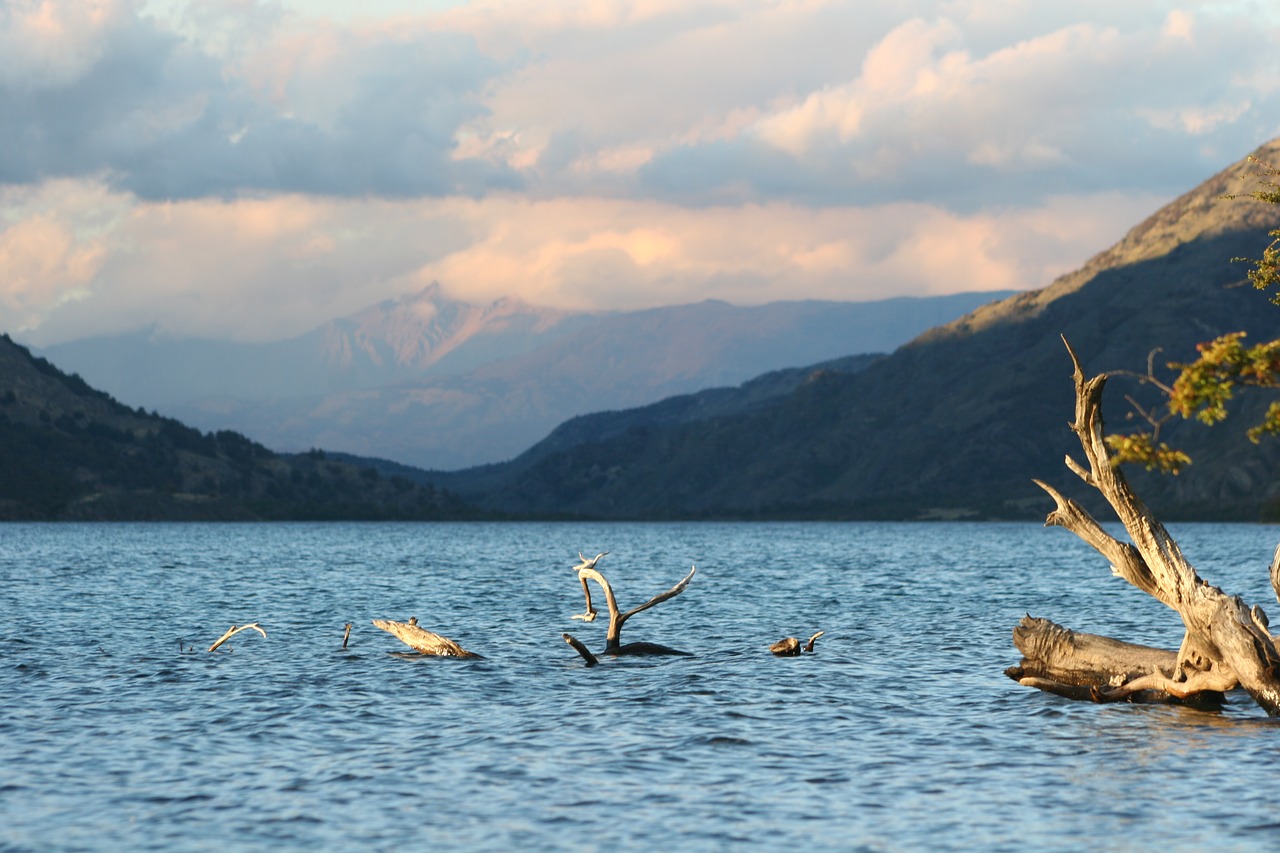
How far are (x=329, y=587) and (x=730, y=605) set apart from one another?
28334 millimetres

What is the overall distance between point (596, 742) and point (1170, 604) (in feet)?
41.8

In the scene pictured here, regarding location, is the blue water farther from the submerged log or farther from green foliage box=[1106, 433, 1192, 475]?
green foliage box=[1106, 433, 1192, 475]

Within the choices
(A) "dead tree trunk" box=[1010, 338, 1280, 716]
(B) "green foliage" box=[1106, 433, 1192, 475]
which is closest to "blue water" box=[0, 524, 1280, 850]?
(A) "dead tree trunk" box=[1010, 338, 1280, 716]

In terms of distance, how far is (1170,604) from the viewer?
3142cm

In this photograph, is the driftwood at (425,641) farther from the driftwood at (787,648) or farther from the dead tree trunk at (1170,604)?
the dead tree trunk at (1170,604)

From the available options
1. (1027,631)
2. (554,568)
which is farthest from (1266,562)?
(1027,631)

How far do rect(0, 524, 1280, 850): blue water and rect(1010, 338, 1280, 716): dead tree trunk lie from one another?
0.79 m

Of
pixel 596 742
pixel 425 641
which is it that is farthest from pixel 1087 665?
pixel 425 641

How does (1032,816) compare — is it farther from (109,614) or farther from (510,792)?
(109,614)

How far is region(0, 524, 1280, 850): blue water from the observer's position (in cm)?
2258

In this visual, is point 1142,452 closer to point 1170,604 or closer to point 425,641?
point 1170,604

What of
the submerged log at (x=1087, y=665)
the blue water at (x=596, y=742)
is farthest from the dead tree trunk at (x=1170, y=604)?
the blue water at (x=596, y=742)

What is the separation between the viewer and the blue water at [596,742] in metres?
22.6

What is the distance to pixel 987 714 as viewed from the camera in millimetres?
33312
